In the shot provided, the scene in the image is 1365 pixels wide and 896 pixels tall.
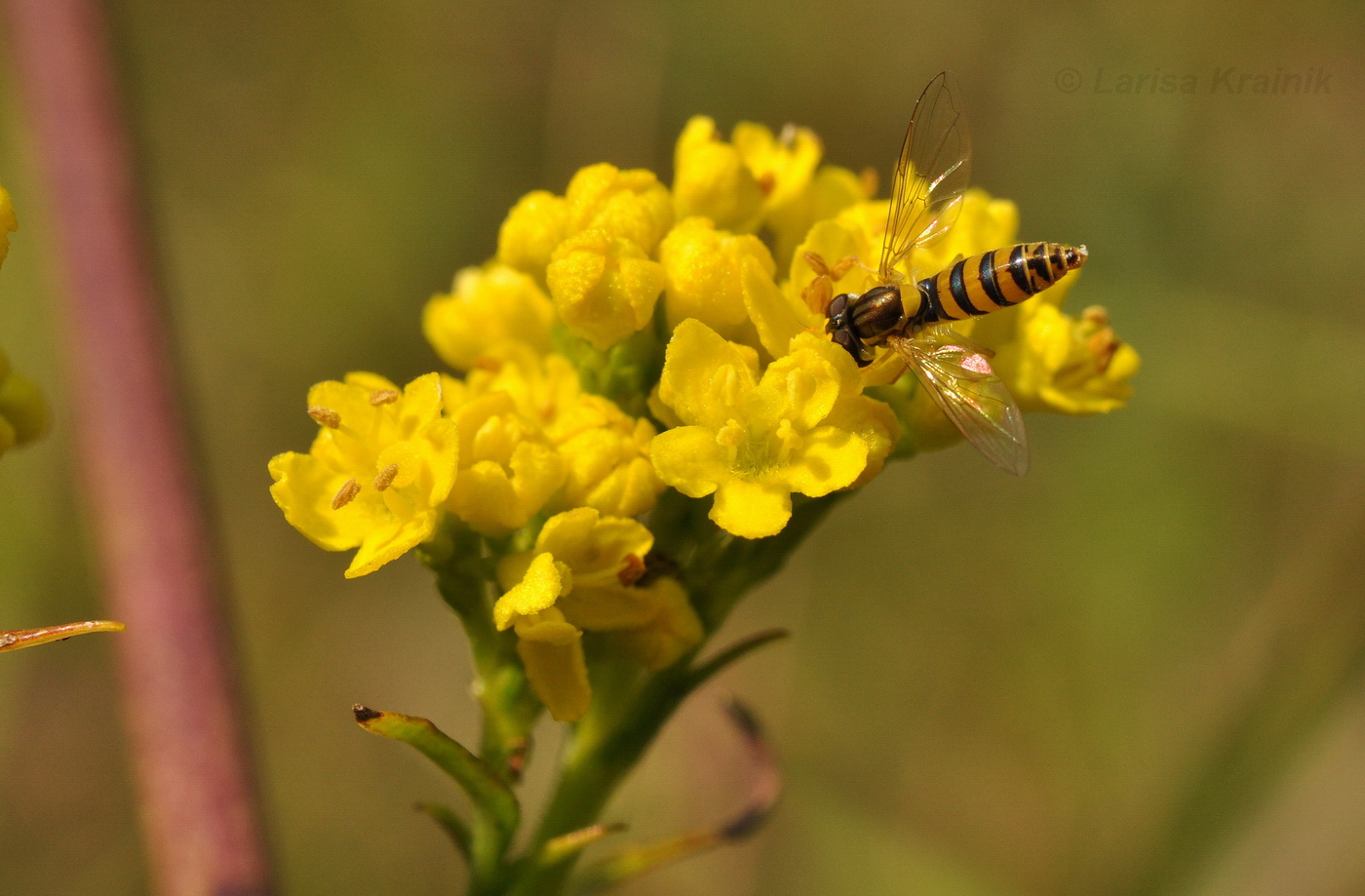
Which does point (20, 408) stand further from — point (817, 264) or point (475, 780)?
point (817, 264)

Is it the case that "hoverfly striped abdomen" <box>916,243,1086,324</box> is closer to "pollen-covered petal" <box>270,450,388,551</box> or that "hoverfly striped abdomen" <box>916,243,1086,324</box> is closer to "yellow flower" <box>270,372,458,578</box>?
"yellow flower" <box>270,372,458,578</box>

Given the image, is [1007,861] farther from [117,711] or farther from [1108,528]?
[117,711]

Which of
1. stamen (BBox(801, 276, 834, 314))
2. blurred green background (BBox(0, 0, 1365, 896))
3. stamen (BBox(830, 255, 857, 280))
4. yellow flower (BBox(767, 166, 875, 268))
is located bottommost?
blurred green background (BBox(0, 0, 1365, 896))

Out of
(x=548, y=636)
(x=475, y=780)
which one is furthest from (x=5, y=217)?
(x=475, y=780)

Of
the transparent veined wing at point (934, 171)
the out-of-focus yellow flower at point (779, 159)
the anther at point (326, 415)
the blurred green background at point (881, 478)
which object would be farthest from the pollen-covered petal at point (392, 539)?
the blurred green background at point (881, 478)

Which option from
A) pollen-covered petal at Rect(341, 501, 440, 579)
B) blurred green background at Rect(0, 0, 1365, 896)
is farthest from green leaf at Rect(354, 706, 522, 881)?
blurred green background at Rect(0, 0, 1365, 896)

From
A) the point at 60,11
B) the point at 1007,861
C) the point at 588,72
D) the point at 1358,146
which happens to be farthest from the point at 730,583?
the point at 1358,146
